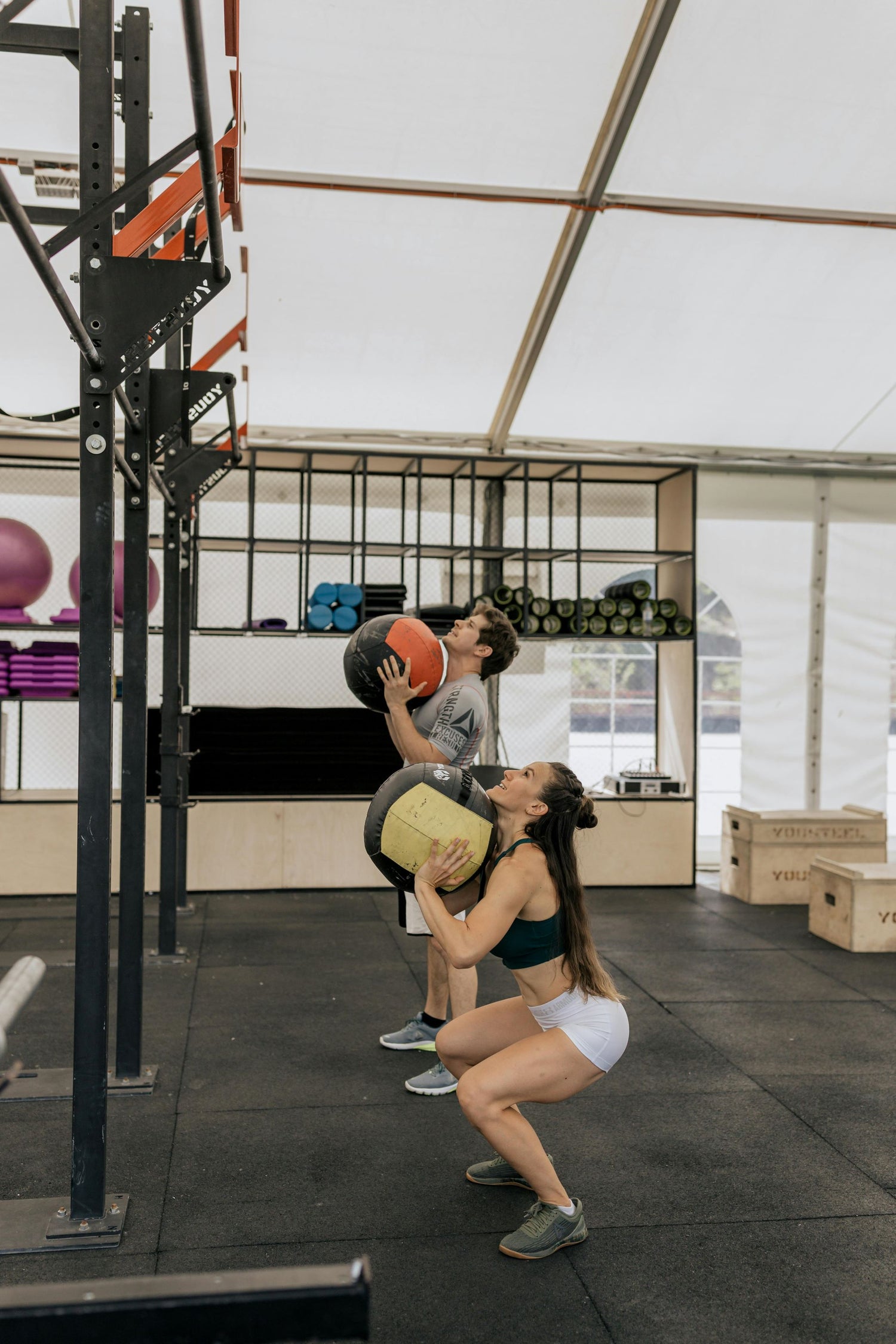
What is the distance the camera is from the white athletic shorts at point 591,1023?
2463 mm

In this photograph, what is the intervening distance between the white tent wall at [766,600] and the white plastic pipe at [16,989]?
20.5 ft

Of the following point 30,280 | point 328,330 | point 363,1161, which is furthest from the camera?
point 328,330

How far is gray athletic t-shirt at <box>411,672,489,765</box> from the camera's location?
3.41 meters

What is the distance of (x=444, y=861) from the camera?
246cm

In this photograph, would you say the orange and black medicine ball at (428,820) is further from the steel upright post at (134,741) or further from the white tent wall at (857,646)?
the white tent wall at (857,646)

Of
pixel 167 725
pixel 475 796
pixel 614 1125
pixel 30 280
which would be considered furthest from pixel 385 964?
pixel 30 280

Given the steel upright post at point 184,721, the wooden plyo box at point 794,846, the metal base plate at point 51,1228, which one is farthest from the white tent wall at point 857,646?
the metal base plate at point 51,1228

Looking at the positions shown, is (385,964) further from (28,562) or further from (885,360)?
(885,360)

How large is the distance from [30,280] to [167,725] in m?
2.54

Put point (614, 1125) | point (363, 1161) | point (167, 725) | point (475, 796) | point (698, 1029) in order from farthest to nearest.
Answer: point (167, 725) < point (698, 1029) < point (614, 1125) < point (363, 1161) < point (475, 796)

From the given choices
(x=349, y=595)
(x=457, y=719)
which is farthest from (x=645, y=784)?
(x=457, y=719)

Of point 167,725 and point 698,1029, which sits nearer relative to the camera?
point 698,1029

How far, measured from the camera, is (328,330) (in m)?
6.01

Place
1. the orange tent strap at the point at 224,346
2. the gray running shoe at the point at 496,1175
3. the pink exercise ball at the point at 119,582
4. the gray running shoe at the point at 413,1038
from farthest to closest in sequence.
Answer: the pink exercise ball at the point at 119,582
the orange tent strap at the point at 224,346
the gray running shoe at the point at 413,1038
the gray running shoe at the point at 496,1175
